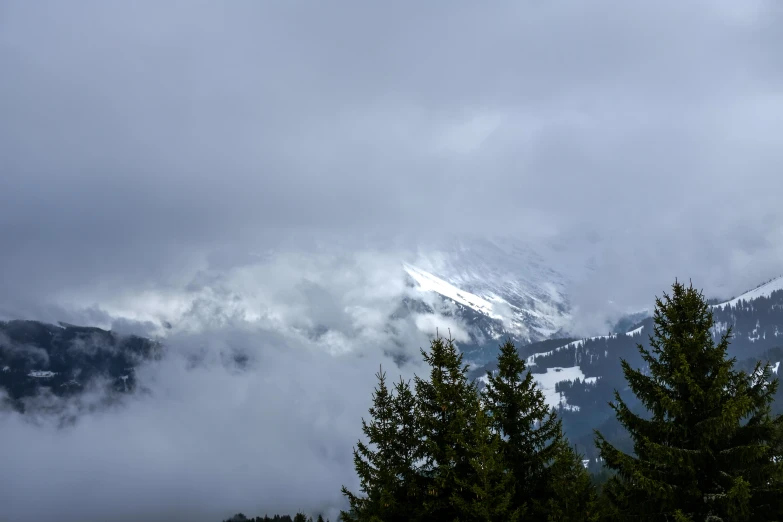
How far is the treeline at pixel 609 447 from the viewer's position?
25891 mm

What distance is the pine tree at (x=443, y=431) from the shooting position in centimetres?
3219

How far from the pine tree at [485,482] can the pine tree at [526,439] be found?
2.88 meters

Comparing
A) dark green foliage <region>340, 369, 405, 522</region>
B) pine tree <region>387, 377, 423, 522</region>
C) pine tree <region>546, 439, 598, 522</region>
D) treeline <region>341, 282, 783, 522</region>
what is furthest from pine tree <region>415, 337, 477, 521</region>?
pine tree <region>546, 439, 598, 522</region>

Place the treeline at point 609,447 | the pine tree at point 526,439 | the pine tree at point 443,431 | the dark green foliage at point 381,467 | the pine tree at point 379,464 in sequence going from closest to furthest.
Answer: the treeline at point 609,447
the pine tree at point 443,431
the pine tree at point 526,439
the dark green foliage at point 381,467
the pine tree at point 379,464

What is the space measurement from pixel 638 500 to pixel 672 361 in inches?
243

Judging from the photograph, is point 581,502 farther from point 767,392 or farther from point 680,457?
point 767,392

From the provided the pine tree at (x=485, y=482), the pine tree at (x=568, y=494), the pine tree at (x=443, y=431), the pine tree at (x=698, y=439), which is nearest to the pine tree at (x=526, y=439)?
the pine tree at (x=568, y=494)

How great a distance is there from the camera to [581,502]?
32781 millimetres

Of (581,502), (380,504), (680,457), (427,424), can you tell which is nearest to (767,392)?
(680,457)

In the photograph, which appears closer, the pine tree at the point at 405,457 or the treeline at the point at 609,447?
the treeline at the point at 609,447

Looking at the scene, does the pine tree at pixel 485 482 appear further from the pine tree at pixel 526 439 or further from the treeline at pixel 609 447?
the pine tree at pixel 526 439

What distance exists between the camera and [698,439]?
26266 mm

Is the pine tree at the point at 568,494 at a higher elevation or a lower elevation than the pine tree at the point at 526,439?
lower

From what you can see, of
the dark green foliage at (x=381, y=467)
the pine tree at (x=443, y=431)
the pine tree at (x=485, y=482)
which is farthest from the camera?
the dark green foliage at (x=381, y=467)
